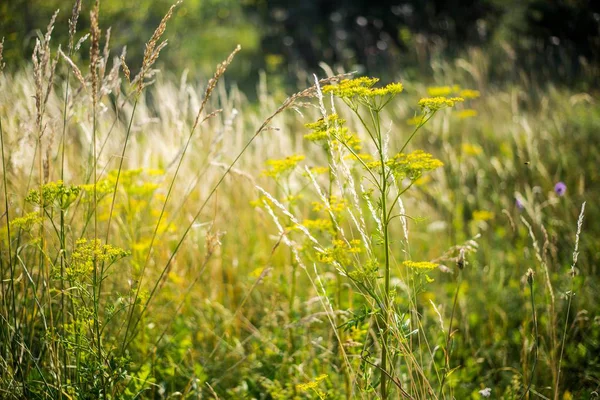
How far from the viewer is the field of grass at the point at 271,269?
1399 millimetres

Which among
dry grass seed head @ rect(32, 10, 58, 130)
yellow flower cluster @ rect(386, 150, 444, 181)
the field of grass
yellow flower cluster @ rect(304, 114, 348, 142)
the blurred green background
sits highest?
the blurred green background

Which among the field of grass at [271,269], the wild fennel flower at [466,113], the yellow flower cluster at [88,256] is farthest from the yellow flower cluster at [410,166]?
the wild fennel flower at [466,113]

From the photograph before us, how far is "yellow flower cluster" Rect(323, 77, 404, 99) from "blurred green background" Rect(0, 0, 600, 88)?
4.20 metres

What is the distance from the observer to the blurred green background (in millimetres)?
7493

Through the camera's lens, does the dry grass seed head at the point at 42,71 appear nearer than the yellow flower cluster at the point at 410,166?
No

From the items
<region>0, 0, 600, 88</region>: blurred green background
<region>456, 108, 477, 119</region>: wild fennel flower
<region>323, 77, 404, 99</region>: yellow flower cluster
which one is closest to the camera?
<region>323, 77, 404, 99</region>: yellow flower cluster

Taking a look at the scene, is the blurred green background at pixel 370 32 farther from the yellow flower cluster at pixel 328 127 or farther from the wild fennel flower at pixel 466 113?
the yellow flower cluster at pixel 328 127

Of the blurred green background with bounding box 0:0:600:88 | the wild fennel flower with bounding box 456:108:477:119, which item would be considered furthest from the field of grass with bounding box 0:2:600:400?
the blurred green background with bounding box 0:0:600:88

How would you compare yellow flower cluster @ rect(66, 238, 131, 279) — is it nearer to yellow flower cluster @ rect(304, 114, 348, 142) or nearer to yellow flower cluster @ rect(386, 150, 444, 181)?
yellow flower cluster @ rect(304, 114, 348, 142)

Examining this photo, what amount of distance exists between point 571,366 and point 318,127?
1.63 m

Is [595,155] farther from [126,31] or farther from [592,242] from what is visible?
[126,31]

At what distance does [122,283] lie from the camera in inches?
88.7

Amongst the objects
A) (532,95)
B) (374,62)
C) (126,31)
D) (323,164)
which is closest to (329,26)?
(374,62)

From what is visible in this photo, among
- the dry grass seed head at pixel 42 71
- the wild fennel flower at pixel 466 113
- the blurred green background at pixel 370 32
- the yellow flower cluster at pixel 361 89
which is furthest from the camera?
the blurred green background at pixel 370 32
